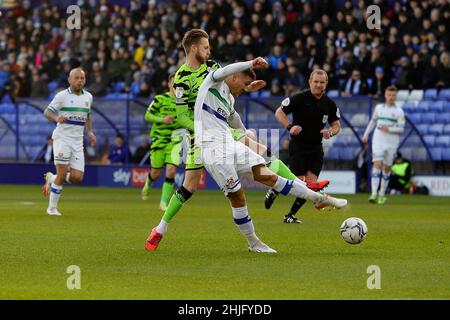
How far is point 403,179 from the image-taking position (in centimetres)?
2667

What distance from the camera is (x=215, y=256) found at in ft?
36.1

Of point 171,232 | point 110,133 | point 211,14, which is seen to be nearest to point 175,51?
point 211,14

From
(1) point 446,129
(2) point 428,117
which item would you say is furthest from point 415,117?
(1) point 446,129

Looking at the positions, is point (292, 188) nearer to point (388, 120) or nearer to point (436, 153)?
point (388, 120)

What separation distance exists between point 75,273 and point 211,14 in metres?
23.0

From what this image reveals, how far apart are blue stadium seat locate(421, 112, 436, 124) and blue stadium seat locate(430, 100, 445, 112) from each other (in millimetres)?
156

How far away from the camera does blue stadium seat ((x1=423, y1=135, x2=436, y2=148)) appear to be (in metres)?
26.1

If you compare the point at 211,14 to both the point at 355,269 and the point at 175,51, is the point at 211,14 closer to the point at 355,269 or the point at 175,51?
the point at 175,51

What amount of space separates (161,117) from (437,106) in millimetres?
8894

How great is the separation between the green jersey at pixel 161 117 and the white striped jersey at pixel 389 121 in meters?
5.06

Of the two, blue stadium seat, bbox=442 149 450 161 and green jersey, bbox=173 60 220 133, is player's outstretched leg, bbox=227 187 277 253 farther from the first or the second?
blue stadium seat, bbox=442 149 450 161

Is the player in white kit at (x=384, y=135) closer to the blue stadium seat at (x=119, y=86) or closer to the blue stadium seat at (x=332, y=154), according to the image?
the blue stadium seat at (x=332, y=154)

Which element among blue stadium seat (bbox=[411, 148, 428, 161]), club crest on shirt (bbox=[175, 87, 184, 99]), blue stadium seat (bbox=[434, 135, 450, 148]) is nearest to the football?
club crest on shirt (bbox=[175, 87, 184, 99])

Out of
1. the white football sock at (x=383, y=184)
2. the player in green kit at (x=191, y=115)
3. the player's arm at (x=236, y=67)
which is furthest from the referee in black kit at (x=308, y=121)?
the white football sock at (x=383, y=184)
